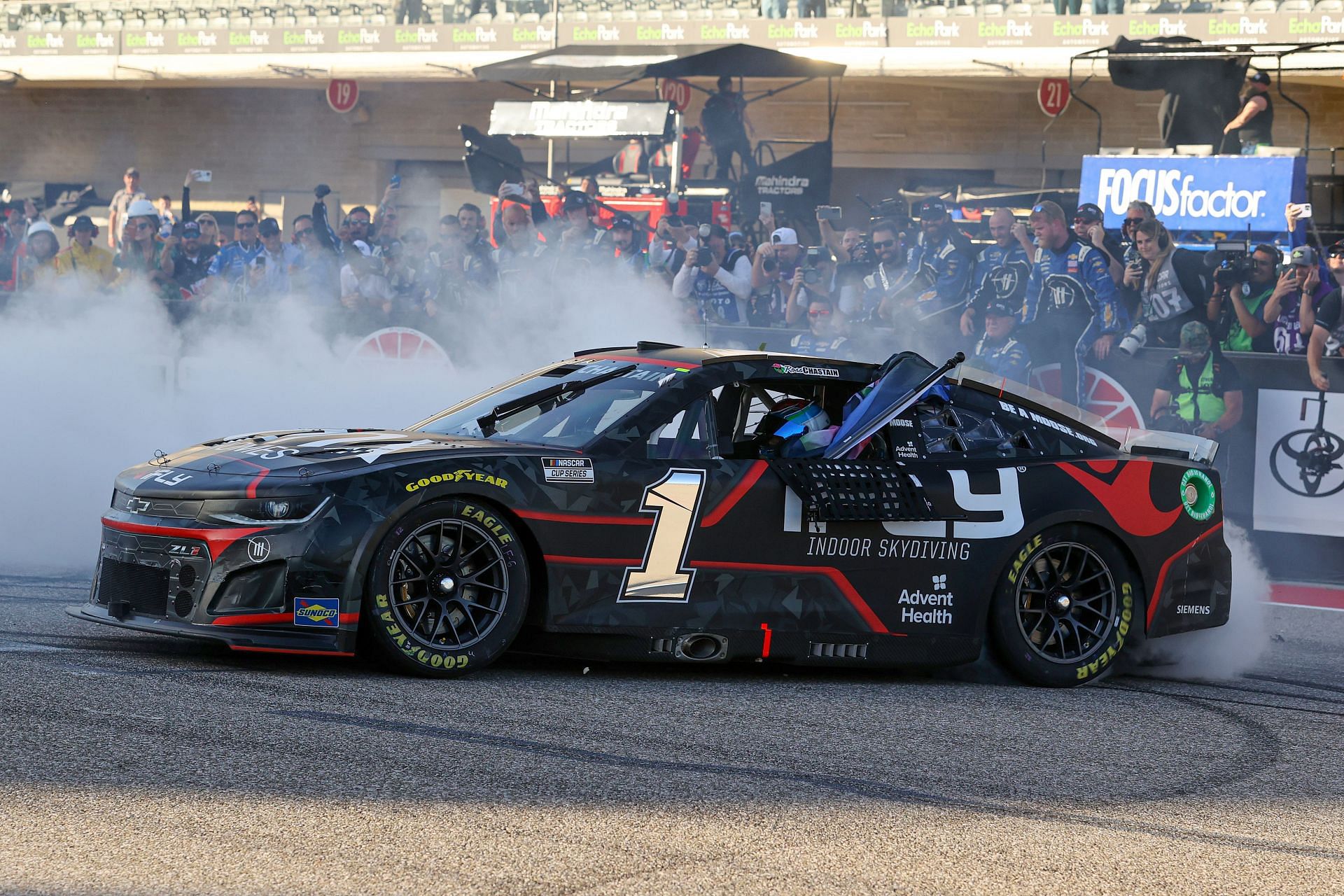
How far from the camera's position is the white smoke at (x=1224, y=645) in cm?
711

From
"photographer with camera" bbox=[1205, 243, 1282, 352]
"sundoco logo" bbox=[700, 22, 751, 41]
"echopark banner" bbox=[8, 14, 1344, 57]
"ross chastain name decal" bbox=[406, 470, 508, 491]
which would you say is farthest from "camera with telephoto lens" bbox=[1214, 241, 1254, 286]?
"sundoco logo" bbox=[700, 22, 751, 41]

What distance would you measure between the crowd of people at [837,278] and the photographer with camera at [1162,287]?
0.04ft

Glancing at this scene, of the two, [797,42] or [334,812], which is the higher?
[797,42]

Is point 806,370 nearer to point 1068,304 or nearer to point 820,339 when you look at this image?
point 820,339

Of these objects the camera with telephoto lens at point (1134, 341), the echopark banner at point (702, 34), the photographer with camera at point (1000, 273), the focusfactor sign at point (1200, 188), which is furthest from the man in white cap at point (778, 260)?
the echopark banner at point (702, 34)

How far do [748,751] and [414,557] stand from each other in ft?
4.73

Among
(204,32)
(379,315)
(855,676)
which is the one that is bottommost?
(855,676)

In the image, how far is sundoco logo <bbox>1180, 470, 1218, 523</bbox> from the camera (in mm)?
6930

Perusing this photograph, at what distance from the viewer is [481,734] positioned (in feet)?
15.6

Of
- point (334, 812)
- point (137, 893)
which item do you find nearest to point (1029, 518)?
point (334, 812)

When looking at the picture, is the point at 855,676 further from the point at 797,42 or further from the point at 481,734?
the point at 797,42

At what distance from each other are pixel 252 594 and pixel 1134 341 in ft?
22.7

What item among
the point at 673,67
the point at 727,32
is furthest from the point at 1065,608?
the point at 727,32

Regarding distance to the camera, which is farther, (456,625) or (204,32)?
(204,32)
